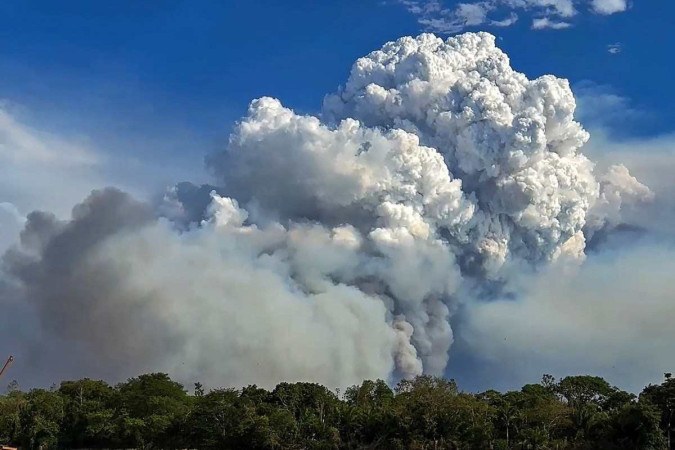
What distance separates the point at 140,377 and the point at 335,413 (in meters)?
24.9

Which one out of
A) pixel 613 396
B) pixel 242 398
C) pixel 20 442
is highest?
pixel 613 396

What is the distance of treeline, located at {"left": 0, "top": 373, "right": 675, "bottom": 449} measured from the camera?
68625mm

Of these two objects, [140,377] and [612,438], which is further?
[140,377]

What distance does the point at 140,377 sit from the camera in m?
92.3

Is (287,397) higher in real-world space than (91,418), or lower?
higher

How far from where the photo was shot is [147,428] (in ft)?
248

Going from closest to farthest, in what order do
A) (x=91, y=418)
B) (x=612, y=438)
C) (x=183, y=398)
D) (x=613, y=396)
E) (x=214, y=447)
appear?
1. (x=612, y=438)
2. (x=214, y=447)
3. (x=91, y=418)
4. (x=613, y=396)
5. (x=183, y=398)

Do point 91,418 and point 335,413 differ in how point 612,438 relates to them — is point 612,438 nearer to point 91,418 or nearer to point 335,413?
point 335,413

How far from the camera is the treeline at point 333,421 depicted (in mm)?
68625

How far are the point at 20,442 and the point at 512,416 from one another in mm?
45029

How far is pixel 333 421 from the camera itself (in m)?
77.2

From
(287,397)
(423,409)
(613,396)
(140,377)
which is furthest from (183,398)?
(613,396)

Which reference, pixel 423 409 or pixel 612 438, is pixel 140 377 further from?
pixel 612 438

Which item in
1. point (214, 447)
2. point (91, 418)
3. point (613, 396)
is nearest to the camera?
point (214, 447)
